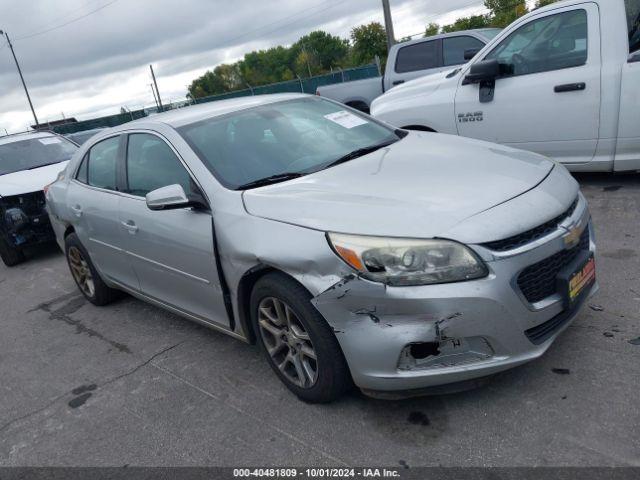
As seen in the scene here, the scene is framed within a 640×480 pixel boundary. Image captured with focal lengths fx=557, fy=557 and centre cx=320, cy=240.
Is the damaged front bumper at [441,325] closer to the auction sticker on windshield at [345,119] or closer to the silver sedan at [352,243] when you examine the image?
the silver sedan at [352,243]

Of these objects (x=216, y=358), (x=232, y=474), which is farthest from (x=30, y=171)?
(x=232, y=474)

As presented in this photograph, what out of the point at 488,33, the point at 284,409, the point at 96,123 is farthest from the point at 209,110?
the point at 96,123

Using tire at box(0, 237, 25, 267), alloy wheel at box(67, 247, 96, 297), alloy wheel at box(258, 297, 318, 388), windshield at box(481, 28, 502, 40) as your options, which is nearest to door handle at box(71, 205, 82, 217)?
alloy wheel at box(67, 247, 96, 297)

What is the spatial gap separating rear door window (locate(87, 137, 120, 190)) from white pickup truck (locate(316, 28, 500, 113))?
6.28 meters

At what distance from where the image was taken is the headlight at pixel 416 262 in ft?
7.82

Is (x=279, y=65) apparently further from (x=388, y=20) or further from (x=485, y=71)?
(x=485, y=71)

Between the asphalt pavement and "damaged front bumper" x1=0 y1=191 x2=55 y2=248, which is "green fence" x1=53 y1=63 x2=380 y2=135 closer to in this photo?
"damaged front bumper" x1=0 y1=191 x2=55 y2=248

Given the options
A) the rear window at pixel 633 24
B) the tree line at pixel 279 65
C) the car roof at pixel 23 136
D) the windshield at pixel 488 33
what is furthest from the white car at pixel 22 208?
the tree line at pixel 279 65

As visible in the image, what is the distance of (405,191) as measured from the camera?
9.01 feet

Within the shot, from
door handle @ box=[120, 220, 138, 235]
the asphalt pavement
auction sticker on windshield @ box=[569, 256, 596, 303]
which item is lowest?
the asphalt pavement

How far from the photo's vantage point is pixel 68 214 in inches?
189

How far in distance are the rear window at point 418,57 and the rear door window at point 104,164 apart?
650cm

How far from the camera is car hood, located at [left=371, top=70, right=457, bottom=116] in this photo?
6289 millimetres

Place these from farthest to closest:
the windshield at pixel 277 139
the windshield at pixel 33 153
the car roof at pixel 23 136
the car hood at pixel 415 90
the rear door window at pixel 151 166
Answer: the car roof at pixel 23 136 < the windshield at pixel 33 153 < the car hood at pixel 415 90 < the rear door window at pixel 151 166 < the windshield at pixel 277 139
